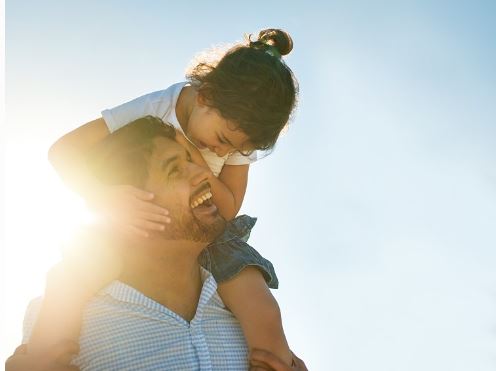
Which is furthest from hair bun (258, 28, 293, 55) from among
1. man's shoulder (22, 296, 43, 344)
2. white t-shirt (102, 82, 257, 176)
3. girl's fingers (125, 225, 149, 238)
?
man's shoulder (22, 296, 43, 344)

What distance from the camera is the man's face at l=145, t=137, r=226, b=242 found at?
4.02 metres

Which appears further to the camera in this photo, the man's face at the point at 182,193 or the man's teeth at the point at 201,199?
the man's teeth at the point at 201,199

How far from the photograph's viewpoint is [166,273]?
3.84 metres

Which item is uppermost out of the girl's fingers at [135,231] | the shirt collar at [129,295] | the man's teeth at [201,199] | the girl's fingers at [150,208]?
the man's teeth at [201,199]

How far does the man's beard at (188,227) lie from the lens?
156 inches

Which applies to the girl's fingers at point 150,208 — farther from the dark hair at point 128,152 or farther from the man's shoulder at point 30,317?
the man's shoulder at point 30,317

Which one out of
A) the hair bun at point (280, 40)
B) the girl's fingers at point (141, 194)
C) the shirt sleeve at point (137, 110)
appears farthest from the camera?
the hair bun at point (280, 40)

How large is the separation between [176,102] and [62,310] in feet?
8.52

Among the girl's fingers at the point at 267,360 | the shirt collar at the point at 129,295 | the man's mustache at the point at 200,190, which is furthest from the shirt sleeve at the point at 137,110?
the girl's fingers at the point at 267,360

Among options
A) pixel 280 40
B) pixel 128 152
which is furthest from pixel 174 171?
pixel 280 40

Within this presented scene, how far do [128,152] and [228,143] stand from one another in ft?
3.09

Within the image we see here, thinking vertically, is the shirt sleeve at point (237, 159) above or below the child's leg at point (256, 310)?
above

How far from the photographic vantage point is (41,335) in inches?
128

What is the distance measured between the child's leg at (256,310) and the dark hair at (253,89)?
4.94 feet
